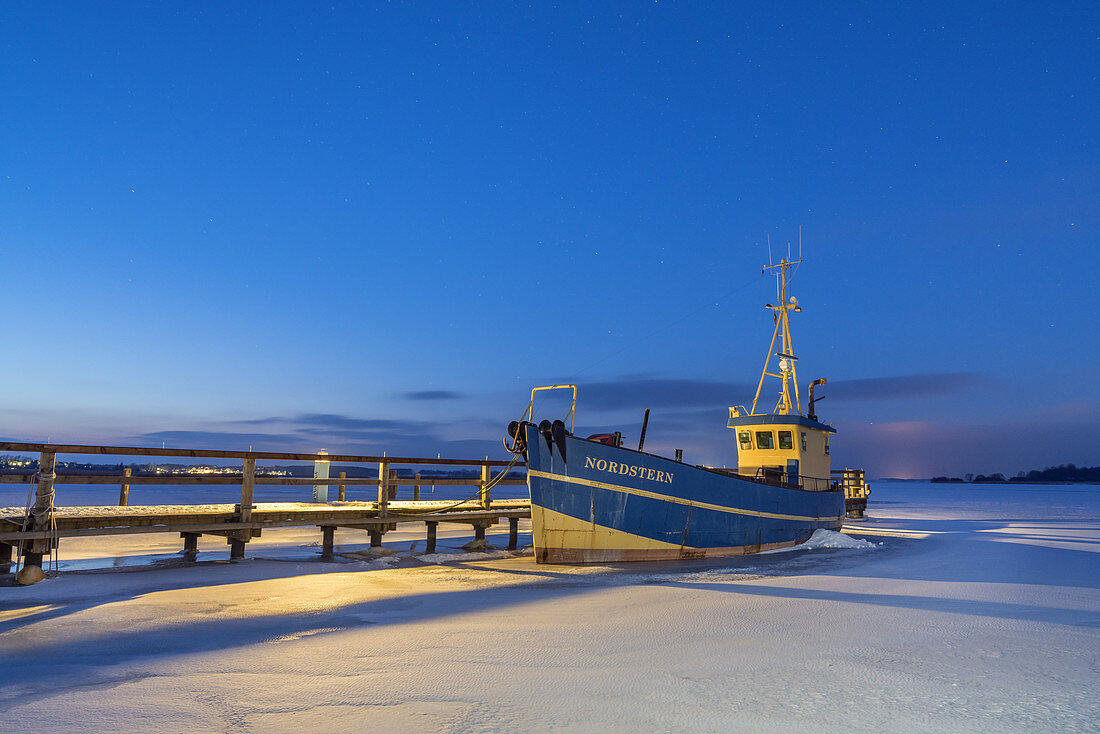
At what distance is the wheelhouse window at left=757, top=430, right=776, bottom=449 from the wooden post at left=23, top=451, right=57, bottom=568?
16.8 meters

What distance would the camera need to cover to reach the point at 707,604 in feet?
26.6

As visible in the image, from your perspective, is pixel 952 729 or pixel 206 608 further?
pixel 206 608

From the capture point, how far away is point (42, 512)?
8.63m

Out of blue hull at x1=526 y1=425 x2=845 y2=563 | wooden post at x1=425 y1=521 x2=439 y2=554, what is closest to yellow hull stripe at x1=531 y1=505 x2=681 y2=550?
blue hull at x1=526 y1=425 x2=845 y2=563

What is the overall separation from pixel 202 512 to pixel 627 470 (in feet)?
24.6

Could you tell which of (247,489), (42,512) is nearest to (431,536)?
(247,489)

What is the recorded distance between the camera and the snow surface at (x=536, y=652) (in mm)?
4039

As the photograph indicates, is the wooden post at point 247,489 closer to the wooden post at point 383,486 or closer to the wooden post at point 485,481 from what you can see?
the wooden post at point 383,486

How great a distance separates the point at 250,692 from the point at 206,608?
344 cm

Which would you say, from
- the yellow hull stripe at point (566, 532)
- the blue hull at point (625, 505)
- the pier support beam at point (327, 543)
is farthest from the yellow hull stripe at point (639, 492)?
the pier support beam at point (327, 543)

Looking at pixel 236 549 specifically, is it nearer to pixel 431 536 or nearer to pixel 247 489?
pixel 247 489

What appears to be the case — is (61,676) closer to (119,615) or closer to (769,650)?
(119,615)

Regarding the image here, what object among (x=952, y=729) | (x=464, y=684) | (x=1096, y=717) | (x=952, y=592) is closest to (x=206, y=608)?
(x=464, y=684)

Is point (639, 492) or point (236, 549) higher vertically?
point (639, 492)
